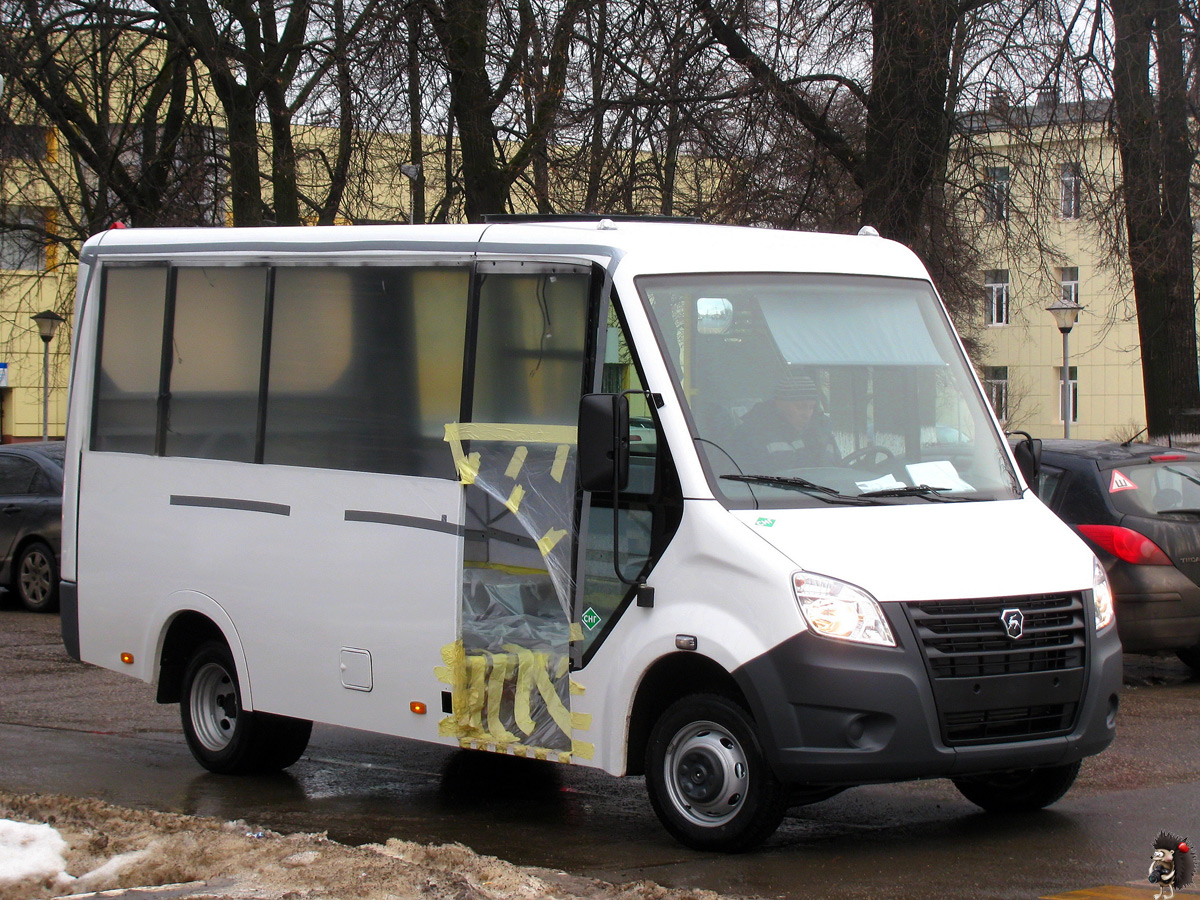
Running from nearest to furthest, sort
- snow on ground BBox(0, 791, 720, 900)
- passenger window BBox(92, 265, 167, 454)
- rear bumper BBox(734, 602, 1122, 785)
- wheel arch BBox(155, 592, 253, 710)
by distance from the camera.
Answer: snow on ground BBox(0, 791, 720, 900), rear bumper BBox(734, 602, 1122, 785), wheel arch BBox(155, 592, 253, 710), passenger window BBox(92, 265, 167, 454)

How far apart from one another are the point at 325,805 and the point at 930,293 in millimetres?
3774

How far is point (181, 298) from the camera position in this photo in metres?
9.09

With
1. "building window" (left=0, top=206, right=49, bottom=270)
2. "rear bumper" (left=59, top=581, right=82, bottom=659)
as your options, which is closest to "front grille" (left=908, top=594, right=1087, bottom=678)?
"rear bumper" (left=59, top=581, right=82, bottom=659)

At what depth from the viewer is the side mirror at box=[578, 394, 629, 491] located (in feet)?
21.4

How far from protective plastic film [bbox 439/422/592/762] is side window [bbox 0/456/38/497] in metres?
11.7

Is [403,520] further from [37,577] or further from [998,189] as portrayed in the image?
[998,189]

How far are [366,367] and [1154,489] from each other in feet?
19.0

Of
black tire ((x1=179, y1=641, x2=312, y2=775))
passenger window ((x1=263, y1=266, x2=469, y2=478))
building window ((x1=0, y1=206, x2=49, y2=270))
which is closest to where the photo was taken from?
passenger window ((x1=263, y1=266, x2=469, y2=478))

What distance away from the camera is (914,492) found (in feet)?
22.7

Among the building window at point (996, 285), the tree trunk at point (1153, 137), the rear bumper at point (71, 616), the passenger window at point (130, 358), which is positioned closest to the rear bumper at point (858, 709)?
the passenger window at point (130, 358)

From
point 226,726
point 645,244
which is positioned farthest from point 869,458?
point 226,726

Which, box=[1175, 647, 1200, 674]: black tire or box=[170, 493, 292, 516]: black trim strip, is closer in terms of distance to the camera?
box=[170, 493, 292, 516]: black trim strip

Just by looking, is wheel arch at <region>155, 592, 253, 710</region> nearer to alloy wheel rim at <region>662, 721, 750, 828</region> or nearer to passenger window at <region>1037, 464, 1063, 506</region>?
alloy wheel rim at <region>662, 721, 750, 828</region>

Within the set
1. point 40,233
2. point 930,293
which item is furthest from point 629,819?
point 40,233
